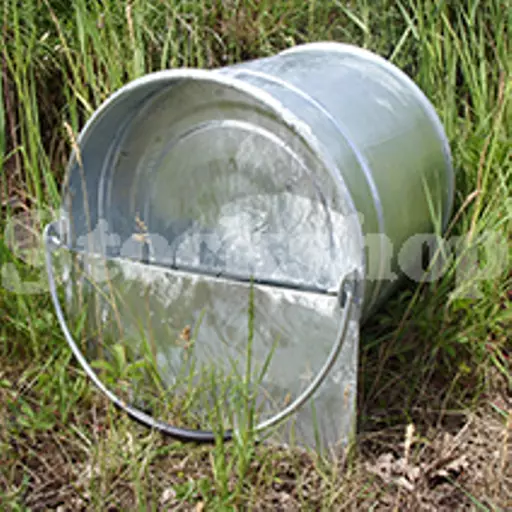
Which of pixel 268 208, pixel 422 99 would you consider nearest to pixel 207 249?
pixel 268 208

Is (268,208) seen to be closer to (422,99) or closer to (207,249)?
(207,249)

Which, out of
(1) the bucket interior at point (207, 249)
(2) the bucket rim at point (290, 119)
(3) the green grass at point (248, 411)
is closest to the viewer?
(2) the bucket rim at point (290, 119)

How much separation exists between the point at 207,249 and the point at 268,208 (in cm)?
27

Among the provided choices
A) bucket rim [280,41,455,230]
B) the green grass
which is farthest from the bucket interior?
bucket rim [280,41,455,230]

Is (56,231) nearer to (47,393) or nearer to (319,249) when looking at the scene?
(47,393)

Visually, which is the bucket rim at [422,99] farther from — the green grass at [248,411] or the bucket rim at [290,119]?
the bucket rim at [290,119]

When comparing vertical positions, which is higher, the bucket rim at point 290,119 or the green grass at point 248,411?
the bucket rim at point 290,119

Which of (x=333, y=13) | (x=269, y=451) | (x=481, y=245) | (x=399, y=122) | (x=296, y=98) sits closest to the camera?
(x=296, y=98)

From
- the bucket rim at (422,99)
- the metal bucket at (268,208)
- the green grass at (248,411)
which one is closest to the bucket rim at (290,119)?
the metal bucket at (268,208)

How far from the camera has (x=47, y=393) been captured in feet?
6.70

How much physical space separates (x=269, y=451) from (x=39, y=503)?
2.01 ft

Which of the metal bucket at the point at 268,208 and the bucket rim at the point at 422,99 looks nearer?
the metal bucket at the point at 268,208

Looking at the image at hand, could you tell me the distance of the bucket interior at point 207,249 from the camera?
73.9 inches

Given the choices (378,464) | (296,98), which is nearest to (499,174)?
(296,98)
